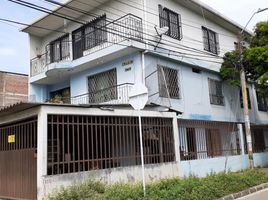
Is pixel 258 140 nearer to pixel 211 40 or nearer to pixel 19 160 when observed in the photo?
pixel 211 40

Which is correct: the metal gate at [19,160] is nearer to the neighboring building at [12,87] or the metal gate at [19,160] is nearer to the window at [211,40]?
the window at [211,40]

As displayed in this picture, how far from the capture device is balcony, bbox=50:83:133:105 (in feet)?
47.4

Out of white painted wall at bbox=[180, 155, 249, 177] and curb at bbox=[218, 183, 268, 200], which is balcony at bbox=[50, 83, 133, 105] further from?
curb at bbox=[218, 183, 268, 200]

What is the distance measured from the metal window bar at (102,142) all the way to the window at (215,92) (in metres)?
6.95

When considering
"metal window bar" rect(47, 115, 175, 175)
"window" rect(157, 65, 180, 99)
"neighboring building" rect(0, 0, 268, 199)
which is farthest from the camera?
"window" rect(157, 65, 180, 99)

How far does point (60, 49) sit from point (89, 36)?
9.84 feet

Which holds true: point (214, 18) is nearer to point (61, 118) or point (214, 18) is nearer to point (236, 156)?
point (236, 156)

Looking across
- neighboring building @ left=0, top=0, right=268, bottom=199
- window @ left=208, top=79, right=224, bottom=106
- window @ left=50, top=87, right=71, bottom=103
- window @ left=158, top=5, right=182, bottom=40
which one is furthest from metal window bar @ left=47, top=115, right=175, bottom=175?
window @ left=50, top=87, right=71, bottom=103

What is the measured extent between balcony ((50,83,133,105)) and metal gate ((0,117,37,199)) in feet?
12.0

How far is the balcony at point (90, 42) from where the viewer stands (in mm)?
14723

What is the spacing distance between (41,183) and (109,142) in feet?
9.09

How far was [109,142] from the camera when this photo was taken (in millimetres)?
10547

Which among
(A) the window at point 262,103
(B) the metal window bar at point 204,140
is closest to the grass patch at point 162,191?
(B) the metal window bar at point 204,140

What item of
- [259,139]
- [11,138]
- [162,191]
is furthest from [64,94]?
[259,139]
